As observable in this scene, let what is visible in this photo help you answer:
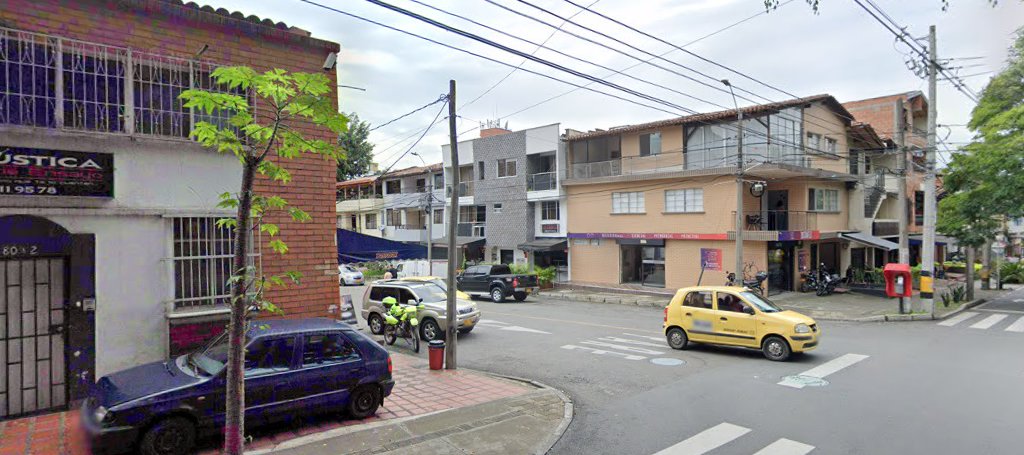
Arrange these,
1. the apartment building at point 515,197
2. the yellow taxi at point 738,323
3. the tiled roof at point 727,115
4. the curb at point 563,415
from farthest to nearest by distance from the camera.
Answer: the apartment building at point 515,197 < the tiled roof at point 727,115 < the yellow taxi at point 738,323 < the curb at point 563,415

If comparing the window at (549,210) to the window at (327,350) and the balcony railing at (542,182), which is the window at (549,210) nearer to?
the balcony railing at (542,182)

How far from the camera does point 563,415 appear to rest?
831cm

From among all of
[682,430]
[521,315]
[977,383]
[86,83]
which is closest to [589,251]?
[521,315]

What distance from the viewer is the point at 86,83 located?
24.8 feet

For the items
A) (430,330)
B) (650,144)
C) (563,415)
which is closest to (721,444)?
A: (563,415)

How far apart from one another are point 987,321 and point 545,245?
19876mm

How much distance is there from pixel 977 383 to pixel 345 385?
10695 millimetres

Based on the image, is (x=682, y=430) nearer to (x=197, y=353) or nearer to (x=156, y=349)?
(x=197, y=353)

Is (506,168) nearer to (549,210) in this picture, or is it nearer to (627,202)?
(549,210)

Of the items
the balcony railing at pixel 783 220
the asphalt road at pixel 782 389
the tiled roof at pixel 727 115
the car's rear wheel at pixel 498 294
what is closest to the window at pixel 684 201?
the balcony railing at pixel 783 220

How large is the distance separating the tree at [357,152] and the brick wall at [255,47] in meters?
31.5

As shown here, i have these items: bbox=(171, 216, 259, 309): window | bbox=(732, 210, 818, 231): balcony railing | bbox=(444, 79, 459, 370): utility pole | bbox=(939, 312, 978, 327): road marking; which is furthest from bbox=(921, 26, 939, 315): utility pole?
bbox=(171, 216, 259, 309): window

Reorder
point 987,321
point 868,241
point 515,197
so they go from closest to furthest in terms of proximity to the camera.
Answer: point 987,321 → point 868,241 → point 515,197

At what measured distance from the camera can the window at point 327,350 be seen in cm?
743
